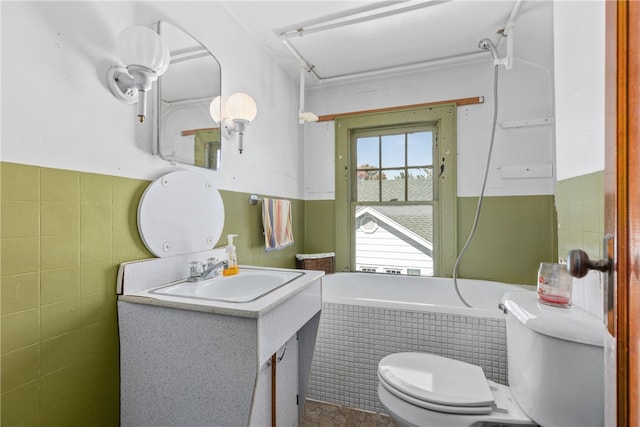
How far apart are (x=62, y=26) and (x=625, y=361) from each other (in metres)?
1.59

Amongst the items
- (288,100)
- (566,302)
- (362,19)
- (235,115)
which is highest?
(362,19)

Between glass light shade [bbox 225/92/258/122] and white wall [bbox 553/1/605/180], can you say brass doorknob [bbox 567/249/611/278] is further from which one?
glass light shade [bbox 225/92/258/122]

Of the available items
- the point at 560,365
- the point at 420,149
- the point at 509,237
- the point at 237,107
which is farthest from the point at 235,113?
the point at 509,237

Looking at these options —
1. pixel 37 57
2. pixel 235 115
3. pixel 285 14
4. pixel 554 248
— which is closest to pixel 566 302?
pixel 554 248

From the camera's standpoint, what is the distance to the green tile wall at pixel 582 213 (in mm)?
882

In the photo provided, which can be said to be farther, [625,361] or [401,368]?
[401,368]

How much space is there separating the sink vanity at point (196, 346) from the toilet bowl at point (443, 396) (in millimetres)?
468

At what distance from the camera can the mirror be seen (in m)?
1.21

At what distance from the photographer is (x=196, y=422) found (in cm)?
91

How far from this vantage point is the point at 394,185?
2.57m

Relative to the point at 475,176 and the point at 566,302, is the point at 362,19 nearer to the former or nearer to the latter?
the point at 475,176

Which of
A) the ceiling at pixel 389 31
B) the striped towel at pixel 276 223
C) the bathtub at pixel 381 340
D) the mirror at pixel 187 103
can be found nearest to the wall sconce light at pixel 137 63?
the mirror at pixel 187 103

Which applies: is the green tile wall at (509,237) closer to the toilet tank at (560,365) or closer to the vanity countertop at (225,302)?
the toilet tank at (560,365)

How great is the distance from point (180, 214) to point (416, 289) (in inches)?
78.4
